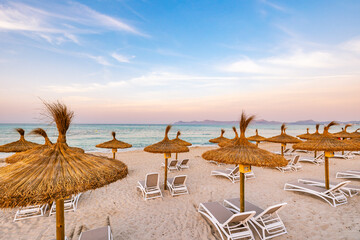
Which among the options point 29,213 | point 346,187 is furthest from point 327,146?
point 29,213

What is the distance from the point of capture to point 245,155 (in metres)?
3.67

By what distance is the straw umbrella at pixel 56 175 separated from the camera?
1.76m

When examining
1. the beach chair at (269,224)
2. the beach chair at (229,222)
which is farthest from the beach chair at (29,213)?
the beach chair at (269,224)

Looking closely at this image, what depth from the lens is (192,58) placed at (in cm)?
1661

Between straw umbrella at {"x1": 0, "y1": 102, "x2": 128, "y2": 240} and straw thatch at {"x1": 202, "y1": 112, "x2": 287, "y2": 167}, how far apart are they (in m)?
2.27

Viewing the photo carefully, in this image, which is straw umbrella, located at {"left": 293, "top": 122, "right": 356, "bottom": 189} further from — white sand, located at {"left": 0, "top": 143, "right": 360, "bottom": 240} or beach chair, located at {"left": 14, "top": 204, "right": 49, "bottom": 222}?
beach chair, located at {"left": 14, "top": 204, "right": 49, "bottom": 222}

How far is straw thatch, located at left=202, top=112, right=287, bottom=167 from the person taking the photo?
3553 millimetres

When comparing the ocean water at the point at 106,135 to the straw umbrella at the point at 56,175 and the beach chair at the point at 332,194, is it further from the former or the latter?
the beach chair at the point at 332,194

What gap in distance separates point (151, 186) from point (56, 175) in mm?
4041

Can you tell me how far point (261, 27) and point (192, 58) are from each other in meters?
6.39

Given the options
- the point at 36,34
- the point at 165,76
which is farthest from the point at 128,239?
the point at 165,76

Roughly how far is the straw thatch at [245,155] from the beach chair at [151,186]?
2316 millimetres

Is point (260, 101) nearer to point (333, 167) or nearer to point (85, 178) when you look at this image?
point (333, 167)

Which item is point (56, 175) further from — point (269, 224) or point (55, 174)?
point (269, 224)
